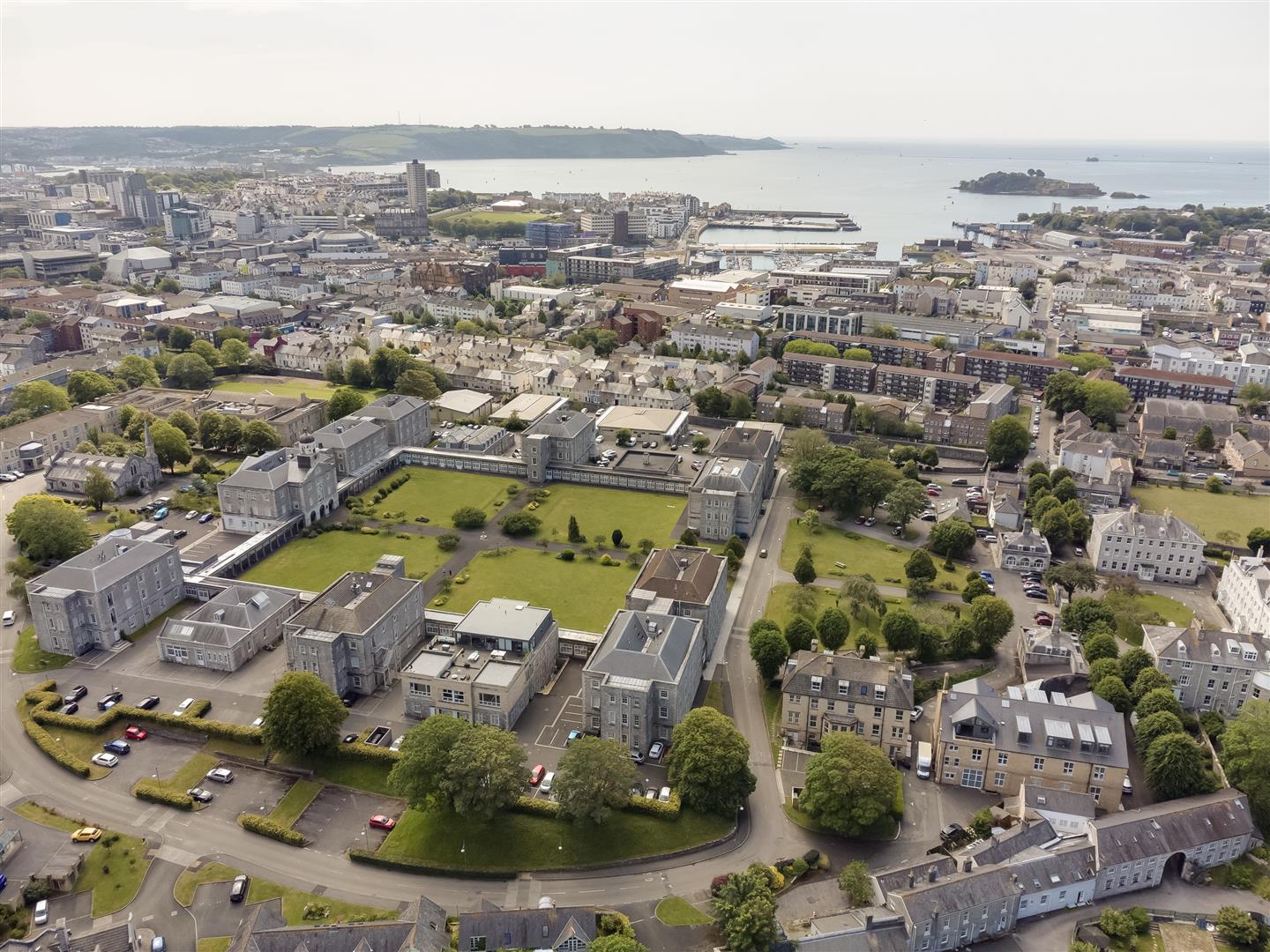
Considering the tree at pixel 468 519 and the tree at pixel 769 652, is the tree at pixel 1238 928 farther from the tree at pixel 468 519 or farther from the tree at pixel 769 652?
the tree at pixel 468 519

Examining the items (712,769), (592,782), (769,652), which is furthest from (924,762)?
(592,782)

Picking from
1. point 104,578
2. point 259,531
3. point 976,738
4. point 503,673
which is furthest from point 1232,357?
point 104,578

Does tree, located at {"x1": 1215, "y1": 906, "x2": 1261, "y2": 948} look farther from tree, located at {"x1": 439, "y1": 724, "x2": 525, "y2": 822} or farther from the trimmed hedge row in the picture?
tree, located at {"x1": 439, "y1": 724, "x2": 525, "y2": 822}

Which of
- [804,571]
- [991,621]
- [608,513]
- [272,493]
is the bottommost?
[608,513]

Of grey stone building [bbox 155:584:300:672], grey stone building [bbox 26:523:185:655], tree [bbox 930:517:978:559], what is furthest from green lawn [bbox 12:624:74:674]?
tree [bbox 930:517:978:559]

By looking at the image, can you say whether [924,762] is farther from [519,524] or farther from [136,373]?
[136,373]
